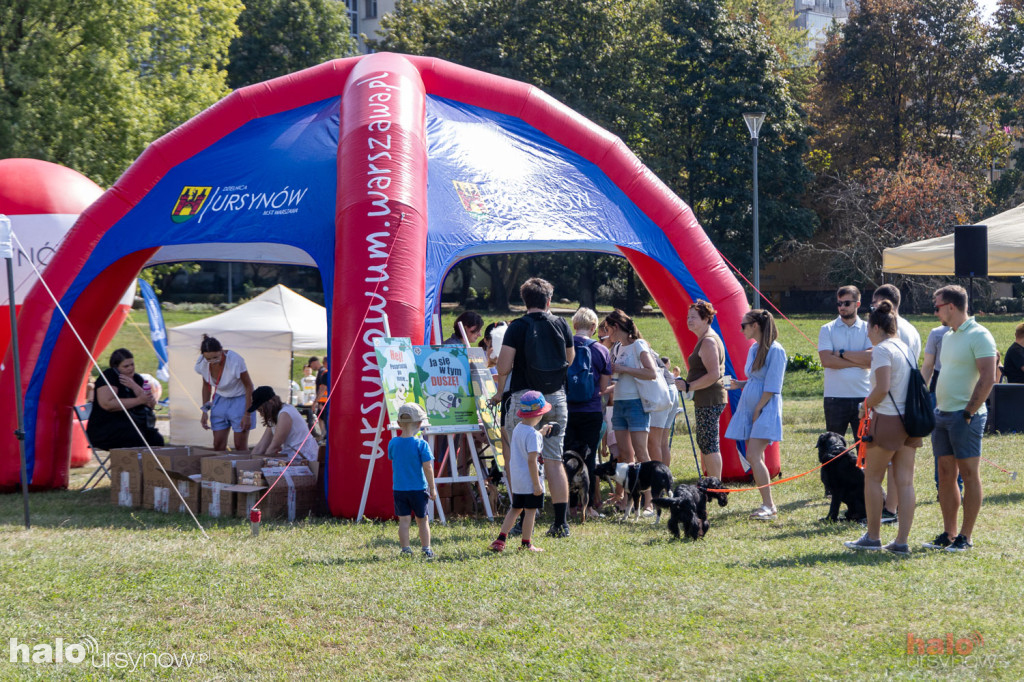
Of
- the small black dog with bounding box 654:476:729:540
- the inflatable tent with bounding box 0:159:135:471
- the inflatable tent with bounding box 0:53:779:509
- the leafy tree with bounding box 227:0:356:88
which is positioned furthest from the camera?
the leafy tree with bounding box 227:0:356:88

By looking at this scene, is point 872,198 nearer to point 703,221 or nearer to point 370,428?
point 703,221

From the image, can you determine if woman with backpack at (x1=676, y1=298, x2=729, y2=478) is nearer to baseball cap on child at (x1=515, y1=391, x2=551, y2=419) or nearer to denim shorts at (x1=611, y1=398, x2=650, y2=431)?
denim shorts at (x1=611, y1=398, x2=650, y2=431)

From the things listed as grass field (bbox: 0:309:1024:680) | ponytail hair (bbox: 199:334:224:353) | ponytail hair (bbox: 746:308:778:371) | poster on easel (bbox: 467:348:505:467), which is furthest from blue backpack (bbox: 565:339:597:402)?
ponytail hair (bbox: 199:334:224:353)

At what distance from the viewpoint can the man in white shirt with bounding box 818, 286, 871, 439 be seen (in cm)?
872

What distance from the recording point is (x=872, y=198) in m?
36.7

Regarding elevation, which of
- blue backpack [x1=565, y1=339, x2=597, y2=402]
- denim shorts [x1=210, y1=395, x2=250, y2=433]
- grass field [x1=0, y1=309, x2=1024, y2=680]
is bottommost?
grass field [x1=0, y1=309, x2=1024, y2=680]

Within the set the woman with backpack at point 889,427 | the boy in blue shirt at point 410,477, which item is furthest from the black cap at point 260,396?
the woman with backpack at point 889,427

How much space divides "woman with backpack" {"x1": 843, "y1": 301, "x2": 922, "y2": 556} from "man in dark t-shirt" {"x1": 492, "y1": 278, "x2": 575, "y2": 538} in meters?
2.12

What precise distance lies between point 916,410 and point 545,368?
2559 mm

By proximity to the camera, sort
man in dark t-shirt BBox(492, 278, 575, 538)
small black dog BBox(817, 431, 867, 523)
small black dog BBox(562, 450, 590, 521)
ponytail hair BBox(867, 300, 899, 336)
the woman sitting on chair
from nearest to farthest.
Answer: ponytail hair BBox(867, 300, 899, 336)
man in dark t-shirt BBox(492, 278, 575, 538)
small black dog BBox(817, 431, 867, 523)
small black dog BBox(562, 450, 590, 521)
the woman sitting on chair

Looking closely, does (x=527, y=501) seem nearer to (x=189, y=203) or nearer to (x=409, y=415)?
(x=409, y=415)

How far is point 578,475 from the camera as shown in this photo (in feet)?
27.3

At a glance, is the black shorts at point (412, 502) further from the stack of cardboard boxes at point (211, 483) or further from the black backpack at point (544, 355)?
the stack of cardboard boxes at point (211, 483)

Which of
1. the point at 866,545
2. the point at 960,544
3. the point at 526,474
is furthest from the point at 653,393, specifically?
the point at 960,544
